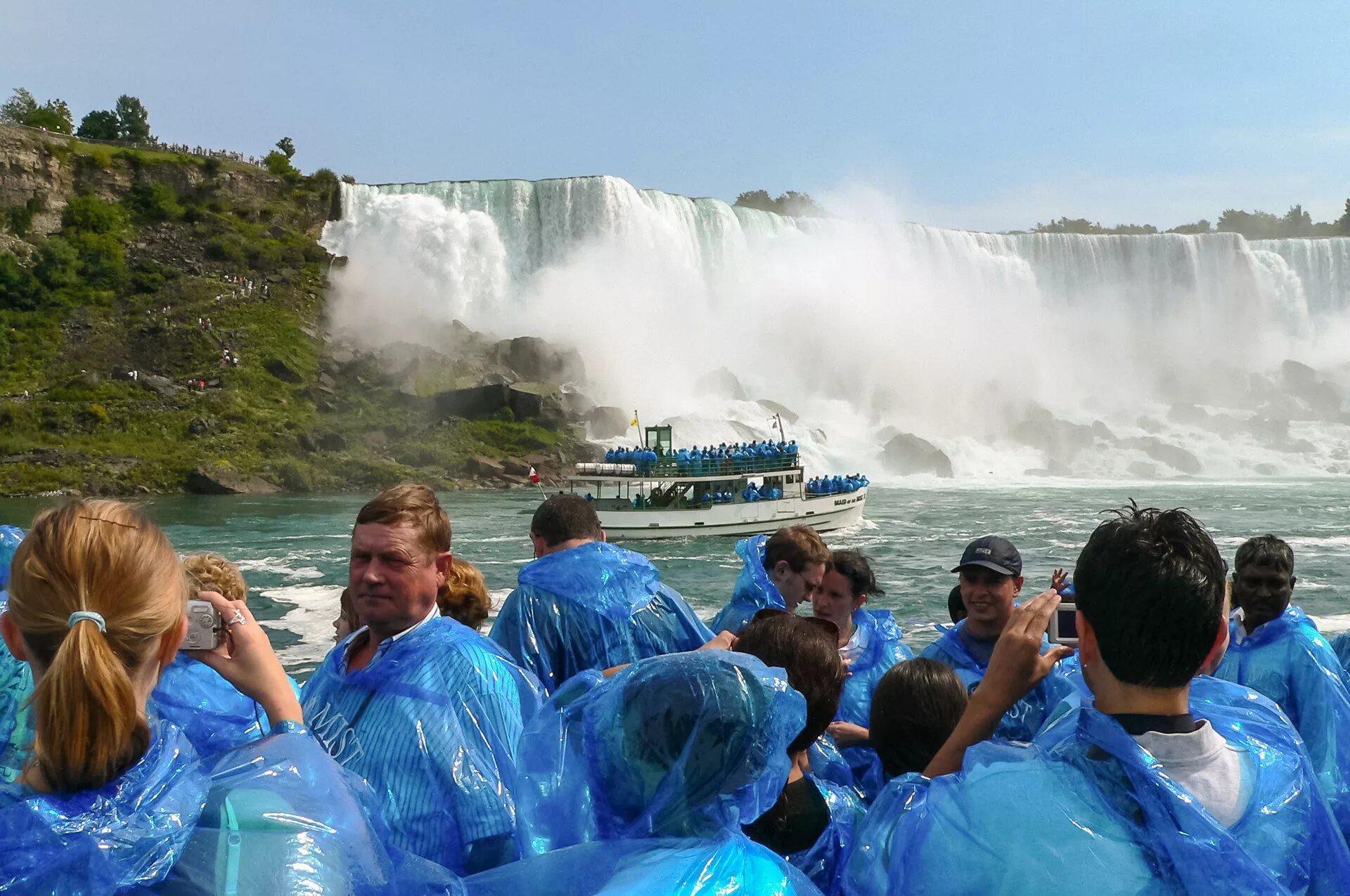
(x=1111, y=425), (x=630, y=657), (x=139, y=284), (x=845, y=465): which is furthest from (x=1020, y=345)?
(x=630, y=657)

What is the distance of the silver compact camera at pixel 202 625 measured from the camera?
191 cm

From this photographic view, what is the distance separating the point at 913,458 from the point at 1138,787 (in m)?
46.3

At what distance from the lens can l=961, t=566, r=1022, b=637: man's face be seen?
3.64 meters

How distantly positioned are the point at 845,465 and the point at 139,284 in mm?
34043

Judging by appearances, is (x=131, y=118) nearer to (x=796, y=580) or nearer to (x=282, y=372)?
(x=282, y=372)

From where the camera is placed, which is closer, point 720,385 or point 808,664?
point 808,664

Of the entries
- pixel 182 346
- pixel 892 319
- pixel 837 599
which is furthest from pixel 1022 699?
pixel 892 319

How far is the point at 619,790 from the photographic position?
1721 millimetres

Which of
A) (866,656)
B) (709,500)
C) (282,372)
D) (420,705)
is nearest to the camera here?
(420,705)

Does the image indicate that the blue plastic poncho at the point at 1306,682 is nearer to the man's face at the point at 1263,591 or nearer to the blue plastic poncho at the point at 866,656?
the man's face at the point at 1263,591

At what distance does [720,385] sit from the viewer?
52750mm

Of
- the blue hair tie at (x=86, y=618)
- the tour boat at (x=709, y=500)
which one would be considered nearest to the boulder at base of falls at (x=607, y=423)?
the tour boat at (x=709, y=500)

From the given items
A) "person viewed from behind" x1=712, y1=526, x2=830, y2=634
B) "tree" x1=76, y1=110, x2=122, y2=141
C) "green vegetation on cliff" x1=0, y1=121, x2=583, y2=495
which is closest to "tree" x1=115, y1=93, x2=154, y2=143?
"tree" x1=76, y1=110, x2=122, y2=141

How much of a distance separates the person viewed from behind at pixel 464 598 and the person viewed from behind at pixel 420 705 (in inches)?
33.3
